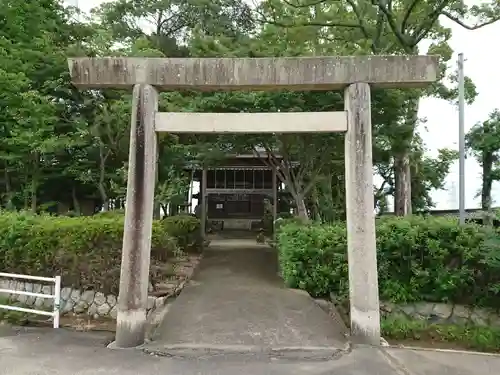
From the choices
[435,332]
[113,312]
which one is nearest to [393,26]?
[435,332]

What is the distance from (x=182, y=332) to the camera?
693 centimetres

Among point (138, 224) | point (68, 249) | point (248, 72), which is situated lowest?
point (68, 249)

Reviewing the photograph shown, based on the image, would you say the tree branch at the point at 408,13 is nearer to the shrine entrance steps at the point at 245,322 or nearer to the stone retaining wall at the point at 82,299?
the shrine entrance steps at the point at 245,322

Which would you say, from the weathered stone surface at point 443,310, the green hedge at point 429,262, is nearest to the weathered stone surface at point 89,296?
the green hedge at point 429,262

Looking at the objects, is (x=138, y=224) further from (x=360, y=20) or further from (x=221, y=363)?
(x=360, y=20)

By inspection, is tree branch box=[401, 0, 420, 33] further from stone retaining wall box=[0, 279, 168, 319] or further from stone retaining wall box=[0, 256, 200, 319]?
stone retaining wall box=[0, 279, 168, 319]

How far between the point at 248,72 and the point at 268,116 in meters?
0.77

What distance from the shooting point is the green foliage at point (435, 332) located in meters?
7.77

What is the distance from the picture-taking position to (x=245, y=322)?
7297 millimetres

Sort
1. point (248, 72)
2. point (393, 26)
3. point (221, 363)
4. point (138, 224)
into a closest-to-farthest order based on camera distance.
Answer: point (221, 363), point (138, 224), point (248, 72), point (393, 26)

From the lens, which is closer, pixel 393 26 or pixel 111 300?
pixel 111 300

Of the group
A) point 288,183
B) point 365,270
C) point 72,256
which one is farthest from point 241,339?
point 288,183

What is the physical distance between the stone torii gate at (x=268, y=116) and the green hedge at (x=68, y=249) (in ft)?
7.15

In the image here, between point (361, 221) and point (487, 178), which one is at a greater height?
point (487, 178)
